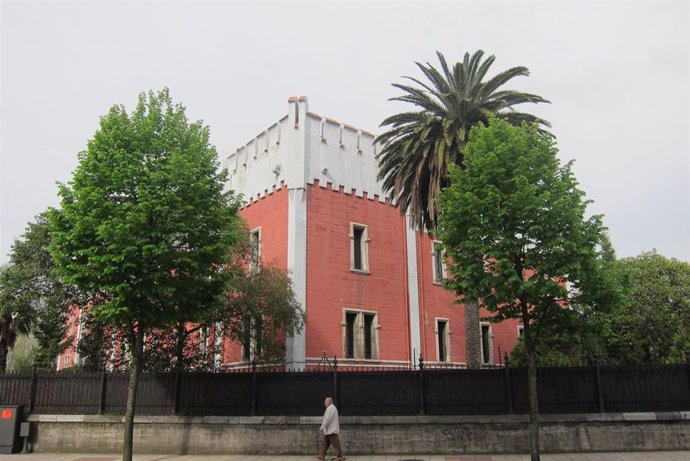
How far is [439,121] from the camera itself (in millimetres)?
20359

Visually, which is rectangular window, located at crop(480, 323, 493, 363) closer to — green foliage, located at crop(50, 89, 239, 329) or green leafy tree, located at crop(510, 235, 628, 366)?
green leafy tree, located at crop(510, 235, 628, 366)

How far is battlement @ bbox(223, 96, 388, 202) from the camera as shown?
2267 centimetres

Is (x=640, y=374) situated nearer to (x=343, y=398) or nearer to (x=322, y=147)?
(x=343, y=398)

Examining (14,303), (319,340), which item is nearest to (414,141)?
(319,340)

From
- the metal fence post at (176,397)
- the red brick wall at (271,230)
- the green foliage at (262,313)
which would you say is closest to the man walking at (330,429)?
the metal fence post at (176,397)

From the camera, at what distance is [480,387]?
14.7m

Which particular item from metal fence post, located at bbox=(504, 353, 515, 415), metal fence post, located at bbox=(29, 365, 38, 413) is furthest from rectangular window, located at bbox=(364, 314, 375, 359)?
metal fence post, located at bbox=(29, 365, 38, 413)

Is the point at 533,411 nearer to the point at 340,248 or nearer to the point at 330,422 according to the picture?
the point at 330,422

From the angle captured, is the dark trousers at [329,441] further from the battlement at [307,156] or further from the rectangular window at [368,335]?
the battlement at [307,156]

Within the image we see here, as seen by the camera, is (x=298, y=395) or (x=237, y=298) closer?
(x=298, y=395)

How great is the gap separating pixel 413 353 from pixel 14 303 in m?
16.0

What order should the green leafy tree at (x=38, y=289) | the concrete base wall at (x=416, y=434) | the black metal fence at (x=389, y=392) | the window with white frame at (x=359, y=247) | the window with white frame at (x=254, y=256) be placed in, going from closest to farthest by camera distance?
the concrete base wall at (x=416, y=434) → the black metal fence at (x=389, y=392) → the green leafy tree at (x=38, y=289) → the window with white frame at (x=254, y=256) → the window with white frame at (x=359, y=247)

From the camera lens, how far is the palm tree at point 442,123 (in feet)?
63.5

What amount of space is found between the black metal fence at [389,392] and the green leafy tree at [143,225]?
7.78 feet
